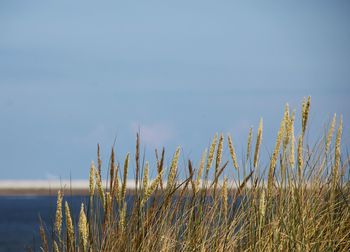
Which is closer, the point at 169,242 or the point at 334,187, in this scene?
the point at 169,242

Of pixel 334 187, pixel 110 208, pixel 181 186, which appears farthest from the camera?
pixel 334 187

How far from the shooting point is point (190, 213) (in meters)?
4.10

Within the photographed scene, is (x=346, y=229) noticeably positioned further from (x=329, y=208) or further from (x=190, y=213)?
(x=190, y=213)

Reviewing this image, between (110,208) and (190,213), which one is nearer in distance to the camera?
(110,208)

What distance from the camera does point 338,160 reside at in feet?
14.2

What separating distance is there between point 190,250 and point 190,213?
8.5 inches

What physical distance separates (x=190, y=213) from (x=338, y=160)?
100 centimetres

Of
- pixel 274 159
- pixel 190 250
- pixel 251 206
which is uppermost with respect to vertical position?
pixel 274 159

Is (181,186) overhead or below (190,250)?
overhead

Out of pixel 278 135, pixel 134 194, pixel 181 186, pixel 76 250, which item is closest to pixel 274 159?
pixel 278 135

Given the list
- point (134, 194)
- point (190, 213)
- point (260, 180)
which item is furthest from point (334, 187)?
point (134, 194)

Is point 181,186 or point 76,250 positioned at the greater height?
point 181,186

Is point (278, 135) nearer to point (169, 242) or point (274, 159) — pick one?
point (274, 159)

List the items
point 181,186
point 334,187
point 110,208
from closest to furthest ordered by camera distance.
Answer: point 110,208, point 181,186, point 334,187
